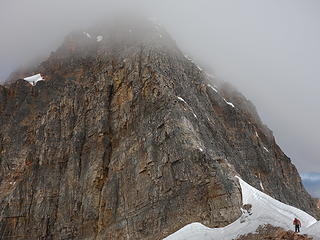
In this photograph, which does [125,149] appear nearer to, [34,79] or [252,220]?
[252,220]

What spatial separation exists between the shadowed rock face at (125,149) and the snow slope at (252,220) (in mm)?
904

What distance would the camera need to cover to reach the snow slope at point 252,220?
30531 millimetres

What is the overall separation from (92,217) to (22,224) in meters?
Answer: 9.30

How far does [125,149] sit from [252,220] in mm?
16715

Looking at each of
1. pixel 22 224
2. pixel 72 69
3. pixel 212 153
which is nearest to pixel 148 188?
pixel 212 153

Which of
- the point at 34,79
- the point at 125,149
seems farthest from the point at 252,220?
the point at 34,79

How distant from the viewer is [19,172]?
52812mm

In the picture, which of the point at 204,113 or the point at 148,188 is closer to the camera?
the point at 148,188

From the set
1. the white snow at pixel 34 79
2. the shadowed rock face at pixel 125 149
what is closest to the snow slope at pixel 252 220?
the shadowed rock face at pixel 125 149

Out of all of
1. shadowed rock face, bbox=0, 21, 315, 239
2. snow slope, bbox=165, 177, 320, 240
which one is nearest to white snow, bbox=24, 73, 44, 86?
shadowed rock face, bbox=0, 21, 315, 239

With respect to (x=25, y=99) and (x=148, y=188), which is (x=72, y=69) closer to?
(x=25, y=99)

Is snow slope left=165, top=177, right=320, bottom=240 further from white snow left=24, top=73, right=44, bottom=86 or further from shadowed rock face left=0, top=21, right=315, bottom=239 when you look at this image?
white snow left=24, top=73, right=44, bottom=86

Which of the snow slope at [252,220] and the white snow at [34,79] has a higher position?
the snow slope at [252,220]

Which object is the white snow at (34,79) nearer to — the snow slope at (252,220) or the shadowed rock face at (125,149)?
the shadowed rock face at (125,149)
